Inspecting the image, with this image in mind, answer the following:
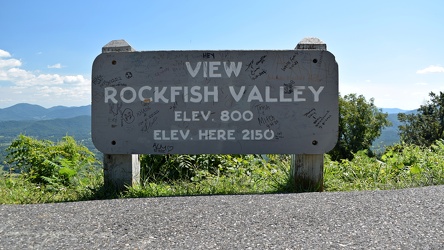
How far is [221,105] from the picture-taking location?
5582 millimetres

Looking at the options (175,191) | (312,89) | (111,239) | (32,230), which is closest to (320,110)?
(312,89)

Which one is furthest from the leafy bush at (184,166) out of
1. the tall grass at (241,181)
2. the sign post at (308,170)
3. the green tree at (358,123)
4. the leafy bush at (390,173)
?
the green tree at (358,123)

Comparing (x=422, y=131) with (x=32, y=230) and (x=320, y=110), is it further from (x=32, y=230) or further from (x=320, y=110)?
(x=32, y=230)

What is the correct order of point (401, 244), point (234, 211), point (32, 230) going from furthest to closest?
point (234, 211), point (32, 230), point (401, 244)

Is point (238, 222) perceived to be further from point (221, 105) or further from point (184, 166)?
point (184, 166)

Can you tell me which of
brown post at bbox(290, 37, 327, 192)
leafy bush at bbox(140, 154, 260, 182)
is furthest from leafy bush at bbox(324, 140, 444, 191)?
leafy bush at bbox(140, 154, 260, 182)

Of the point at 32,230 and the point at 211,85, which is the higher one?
the point at 211,85

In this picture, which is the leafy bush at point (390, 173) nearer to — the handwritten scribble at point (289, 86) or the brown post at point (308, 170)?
the brown post at point (308, 170)

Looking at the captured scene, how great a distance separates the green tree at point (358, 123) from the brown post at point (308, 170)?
1924 inches

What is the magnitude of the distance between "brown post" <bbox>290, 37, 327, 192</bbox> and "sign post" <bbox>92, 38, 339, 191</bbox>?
105 millimetres

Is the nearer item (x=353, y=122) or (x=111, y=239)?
(x=111, y=239)

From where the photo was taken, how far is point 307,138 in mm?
5617

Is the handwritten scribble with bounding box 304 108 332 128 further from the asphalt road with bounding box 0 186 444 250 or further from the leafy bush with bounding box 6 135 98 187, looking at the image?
the leafy bush with bounding box 6 135 98 187

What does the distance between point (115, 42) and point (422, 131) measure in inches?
2134
